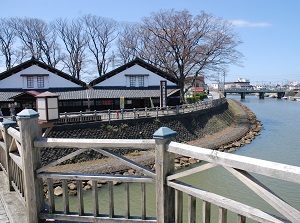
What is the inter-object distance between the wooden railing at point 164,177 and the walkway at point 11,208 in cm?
40

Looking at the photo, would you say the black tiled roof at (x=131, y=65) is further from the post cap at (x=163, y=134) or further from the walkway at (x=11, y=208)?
the post cap at (x=163, y=134)

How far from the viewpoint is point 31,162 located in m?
3.44

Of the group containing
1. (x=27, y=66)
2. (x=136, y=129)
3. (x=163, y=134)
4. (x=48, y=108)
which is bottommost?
(x=136, y=129)

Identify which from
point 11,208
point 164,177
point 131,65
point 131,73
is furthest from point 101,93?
point 164,177

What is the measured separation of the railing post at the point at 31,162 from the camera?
338cm

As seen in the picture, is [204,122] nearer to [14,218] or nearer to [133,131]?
[133,131]

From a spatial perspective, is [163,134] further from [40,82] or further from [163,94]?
[40,82]

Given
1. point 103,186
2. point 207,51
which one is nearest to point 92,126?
point 103,186

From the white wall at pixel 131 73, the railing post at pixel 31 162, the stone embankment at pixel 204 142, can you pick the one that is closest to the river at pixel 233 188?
the stone embankment at pixel 204 142

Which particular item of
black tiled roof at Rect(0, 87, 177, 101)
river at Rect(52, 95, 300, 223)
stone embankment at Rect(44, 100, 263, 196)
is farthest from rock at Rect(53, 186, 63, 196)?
black tiled roof at Rect(0, 87, 177, 101)

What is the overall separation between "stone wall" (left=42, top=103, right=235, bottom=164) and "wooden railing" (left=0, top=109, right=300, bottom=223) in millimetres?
11887

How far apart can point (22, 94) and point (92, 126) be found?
840 centimetres

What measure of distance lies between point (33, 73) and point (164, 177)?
2461cm

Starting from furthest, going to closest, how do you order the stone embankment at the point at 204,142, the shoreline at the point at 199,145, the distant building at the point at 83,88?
the distant building at the point at 83,88 → the shoreline at the point at 199,145 → the stone embankment at the point at 204,142
